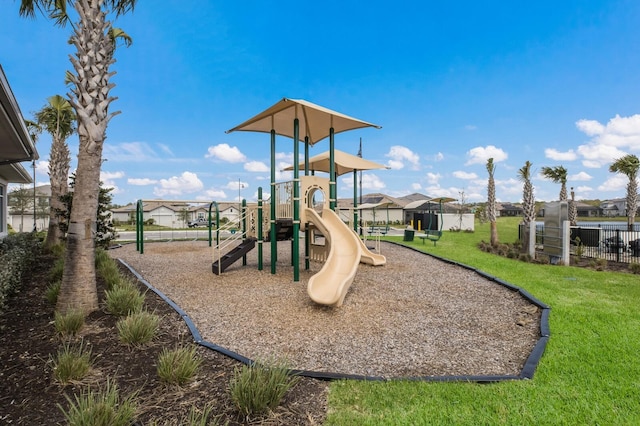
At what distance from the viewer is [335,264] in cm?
729

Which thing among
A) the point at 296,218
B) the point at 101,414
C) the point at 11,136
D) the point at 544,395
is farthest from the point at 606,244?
the point at 11,136

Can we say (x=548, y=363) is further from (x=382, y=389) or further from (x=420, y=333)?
(x=382, y=389)

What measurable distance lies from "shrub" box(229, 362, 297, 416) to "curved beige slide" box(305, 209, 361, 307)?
9.39 ft

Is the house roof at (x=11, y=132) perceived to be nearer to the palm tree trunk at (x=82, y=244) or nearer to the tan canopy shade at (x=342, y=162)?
the palm tree trunk at (x=82, y=244)

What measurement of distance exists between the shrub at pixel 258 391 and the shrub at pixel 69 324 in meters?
2.94

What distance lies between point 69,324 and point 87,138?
2.87 meters

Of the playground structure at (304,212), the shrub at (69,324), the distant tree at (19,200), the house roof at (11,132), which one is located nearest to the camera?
the shrub at (69,324)

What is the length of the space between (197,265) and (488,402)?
31.4ft

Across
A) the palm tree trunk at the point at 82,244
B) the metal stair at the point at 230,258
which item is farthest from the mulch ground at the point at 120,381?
the metal stair at the point at 230,258

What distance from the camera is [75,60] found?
18.2 feet

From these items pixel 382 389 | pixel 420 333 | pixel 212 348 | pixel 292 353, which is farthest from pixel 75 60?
pixel 420 333

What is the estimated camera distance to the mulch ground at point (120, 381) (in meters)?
2.89

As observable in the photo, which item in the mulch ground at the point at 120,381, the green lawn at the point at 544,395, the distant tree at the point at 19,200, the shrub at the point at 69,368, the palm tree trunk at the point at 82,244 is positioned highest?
the distant tree at the point at 19,200

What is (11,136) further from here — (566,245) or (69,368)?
(566,245)
